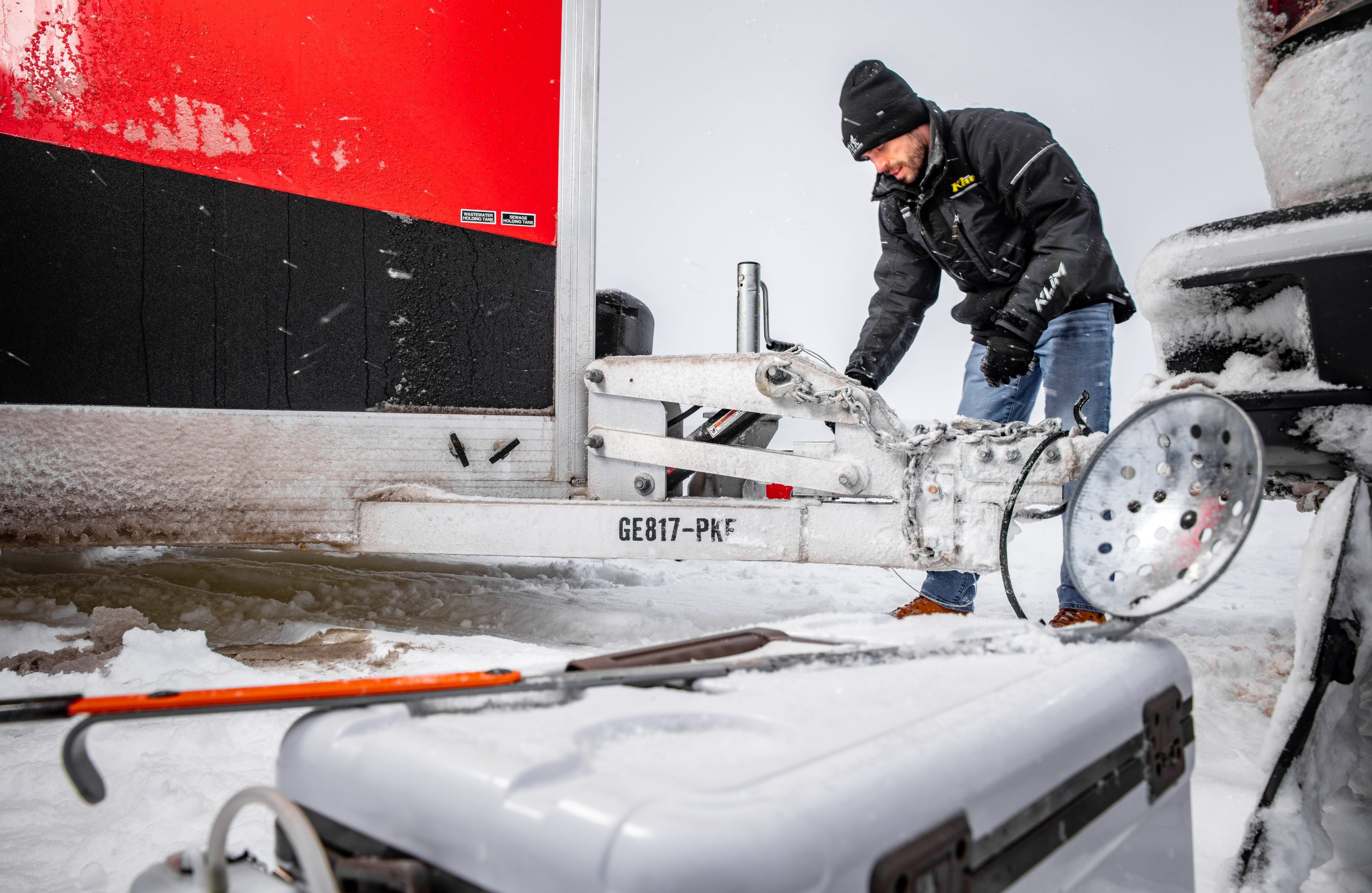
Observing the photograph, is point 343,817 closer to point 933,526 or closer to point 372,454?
point 933,526

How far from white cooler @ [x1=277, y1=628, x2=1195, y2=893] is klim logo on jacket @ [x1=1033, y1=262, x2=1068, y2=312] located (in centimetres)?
183

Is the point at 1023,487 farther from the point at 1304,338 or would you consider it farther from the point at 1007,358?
the point at 1304,338

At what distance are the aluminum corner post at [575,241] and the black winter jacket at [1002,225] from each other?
1.10 meters

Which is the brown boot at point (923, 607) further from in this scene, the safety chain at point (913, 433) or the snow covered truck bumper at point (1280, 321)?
the snow covered truck bumper at point (1280, 321)

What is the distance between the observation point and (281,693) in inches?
29.9

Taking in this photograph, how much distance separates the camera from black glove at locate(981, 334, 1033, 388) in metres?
2.56

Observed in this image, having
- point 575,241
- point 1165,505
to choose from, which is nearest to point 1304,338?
point 1165,505

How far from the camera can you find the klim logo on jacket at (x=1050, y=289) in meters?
2.51

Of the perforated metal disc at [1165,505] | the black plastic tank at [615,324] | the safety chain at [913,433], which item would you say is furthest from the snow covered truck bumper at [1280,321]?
the black plastic tank at [615,324]

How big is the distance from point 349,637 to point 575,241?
1681 mm

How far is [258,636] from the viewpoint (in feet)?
9.59

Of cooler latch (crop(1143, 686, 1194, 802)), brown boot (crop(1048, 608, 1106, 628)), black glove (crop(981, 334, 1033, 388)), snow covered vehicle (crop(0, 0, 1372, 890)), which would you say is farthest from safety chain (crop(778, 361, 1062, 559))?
cooler latch (crop(1143, 686, 1194, 802))

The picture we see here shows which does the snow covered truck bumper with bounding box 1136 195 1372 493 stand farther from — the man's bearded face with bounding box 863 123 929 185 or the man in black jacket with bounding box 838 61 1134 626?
the man's bearded face with bounding box 863 123 929 185

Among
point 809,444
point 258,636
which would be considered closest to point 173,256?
point 258,636
